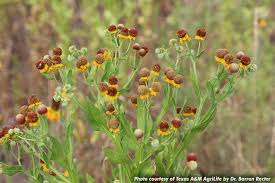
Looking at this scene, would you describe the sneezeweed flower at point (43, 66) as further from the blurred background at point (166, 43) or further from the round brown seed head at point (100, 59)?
the blurred background at point (166, 43)

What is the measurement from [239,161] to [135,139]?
58.5 inches

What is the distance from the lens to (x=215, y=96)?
5.44ft

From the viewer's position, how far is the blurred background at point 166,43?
3.09 metres

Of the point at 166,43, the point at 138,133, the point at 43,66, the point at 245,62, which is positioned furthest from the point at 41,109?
the point at 166,43

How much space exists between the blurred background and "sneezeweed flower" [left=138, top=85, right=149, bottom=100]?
138 centimetres

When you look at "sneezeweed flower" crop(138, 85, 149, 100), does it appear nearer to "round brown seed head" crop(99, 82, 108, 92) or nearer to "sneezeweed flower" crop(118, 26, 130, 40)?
"round brown seed head" crop(99, 82, 108, 92)

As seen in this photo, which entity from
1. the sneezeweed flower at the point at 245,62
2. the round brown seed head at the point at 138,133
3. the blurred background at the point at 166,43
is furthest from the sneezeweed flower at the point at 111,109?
the blurred background at the point at 166,43

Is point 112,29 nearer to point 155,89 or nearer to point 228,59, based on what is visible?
point 155,89

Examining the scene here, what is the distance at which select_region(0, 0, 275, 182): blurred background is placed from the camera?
3088 millimetres

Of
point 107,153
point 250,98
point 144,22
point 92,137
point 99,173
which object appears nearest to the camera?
point 107,153

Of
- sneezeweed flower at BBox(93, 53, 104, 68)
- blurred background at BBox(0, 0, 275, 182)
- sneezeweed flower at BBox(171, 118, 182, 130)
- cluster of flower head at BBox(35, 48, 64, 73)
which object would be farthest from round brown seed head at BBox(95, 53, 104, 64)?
blurred background at BBox(0, 0, 275, 182)

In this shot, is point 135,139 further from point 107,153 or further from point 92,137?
point 92,137

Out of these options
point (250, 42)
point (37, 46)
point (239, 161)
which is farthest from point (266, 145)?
point (37, 46)

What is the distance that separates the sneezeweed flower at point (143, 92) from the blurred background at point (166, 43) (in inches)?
54.4
